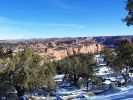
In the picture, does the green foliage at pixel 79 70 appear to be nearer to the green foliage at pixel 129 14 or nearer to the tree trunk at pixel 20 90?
the tree trunk at pixel 20 90

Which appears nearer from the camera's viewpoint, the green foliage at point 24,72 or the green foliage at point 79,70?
the green foliage at point 24,72

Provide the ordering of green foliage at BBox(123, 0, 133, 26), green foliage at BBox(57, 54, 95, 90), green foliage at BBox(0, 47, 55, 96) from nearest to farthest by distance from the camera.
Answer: green foliage at BBox(123, 0, 133, 26) < green foliage at BBox(0, 47, 55, 96) < green foliage at BBox(57, 54, 95, 90)

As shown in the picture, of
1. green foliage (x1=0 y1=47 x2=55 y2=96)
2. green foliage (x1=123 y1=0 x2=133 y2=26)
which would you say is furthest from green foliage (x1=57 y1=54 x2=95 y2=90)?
green foliage (x1=123 y1=0 x2=133 y2=26)

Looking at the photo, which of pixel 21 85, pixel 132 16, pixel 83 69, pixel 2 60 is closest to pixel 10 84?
pixel 21 85

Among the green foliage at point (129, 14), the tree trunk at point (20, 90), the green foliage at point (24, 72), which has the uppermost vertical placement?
the green foliage at point (129, 14)

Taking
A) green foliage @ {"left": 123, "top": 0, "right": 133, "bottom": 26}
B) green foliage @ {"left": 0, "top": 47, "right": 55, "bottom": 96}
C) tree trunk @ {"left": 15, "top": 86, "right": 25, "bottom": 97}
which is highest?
green foliage @ {"left": 123, "top": 0, "right": 133, "bottom": 26}

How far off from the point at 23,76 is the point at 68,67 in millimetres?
24965

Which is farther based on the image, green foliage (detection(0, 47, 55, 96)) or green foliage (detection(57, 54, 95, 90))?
green foliage (detection(57, 54, 95, 90))

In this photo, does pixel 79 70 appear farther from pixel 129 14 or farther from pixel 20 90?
pixel 129 14

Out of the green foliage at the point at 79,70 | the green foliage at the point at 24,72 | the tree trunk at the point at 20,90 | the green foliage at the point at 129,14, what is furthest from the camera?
the green foliage at the point at 79,70

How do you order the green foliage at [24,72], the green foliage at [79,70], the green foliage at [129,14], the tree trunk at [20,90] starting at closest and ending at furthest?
1. the green foliage at [129,14]
2. the green foliage at [24,72]
3. the tree trunk at [20,90]
4. the green foliage at [79,70]

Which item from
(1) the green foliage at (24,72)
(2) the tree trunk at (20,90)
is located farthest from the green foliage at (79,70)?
(2) the tree trunk at (20,90)

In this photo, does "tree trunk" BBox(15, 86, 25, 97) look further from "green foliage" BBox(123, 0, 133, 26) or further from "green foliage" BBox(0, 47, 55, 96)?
"green foliage" BBox(123, 0, 133, 26)

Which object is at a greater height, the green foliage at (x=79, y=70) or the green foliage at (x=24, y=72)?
the green foliage at (x=24, y=72)
